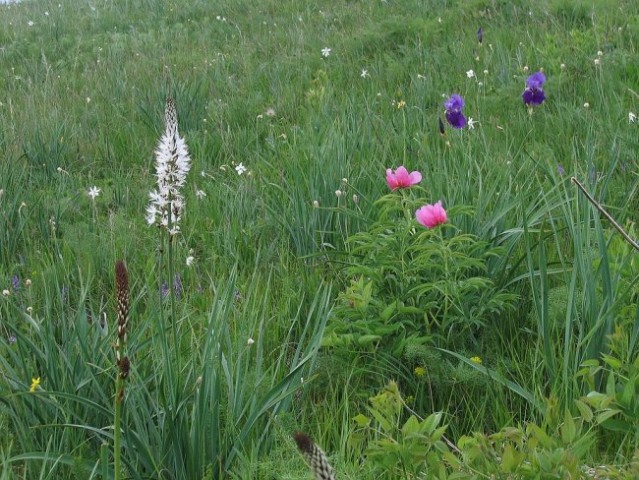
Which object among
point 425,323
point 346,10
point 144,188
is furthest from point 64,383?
point 346,10

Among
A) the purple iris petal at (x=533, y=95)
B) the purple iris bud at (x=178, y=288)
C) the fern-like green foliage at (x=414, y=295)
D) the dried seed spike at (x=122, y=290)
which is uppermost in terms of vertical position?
the dried seed spike at (x=122, y=290)

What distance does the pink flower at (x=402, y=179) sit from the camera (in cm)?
228

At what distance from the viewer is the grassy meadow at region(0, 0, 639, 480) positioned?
67.0 inches

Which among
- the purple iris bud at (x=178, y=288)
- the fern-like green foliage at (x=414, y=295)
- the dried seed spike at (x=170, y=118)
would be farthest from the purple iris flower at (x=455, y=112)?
the dried seed spike at (x=170, y=118)

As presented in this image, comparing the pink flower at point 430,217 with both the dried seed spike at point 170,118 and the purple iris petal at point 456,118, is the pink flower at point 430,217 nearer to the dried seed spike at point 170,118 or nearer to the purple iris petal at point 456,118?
the dried seed spike at point 170,118

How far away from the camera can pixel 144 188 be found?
3779mm

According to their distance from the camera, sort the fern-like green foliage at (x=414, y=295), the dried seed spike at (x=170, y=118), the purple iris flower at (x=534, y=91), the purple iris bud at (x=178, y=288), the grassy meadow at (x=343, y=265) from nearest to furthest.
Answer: the dried seed spike at (x=170, y=118) → the grassy meadow at (x=343, y=265) → the fern-like green foliage at (x=414, y=295) → the purple iris bud at (x=178, y=288) → the purple iris flower at (x=534, y=91)

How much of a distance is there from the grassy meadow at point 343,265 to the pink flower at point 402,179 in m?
0.06

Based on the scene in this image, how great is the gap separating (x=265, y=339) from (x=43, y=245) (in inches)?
52.3

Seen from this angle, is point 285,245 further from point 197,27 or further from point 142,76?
point 197,27

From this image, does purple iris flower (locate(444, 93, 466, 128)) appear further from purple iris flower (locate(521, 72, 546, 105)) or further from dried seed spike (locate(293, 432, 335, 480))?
dried seed spike (locate(293, 432, 335, 480))

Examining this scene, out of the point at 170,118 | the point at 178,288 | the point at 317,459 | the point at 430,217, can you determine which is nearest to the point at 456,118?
the point at 430,217

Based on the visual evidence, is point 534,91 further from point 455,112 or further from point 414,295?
point 414,295

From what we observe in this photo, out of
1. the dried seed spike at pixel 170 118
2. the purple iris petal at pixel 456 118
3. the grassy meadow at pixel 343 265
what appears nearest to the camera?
the dried seed spike at pixel 170 118
